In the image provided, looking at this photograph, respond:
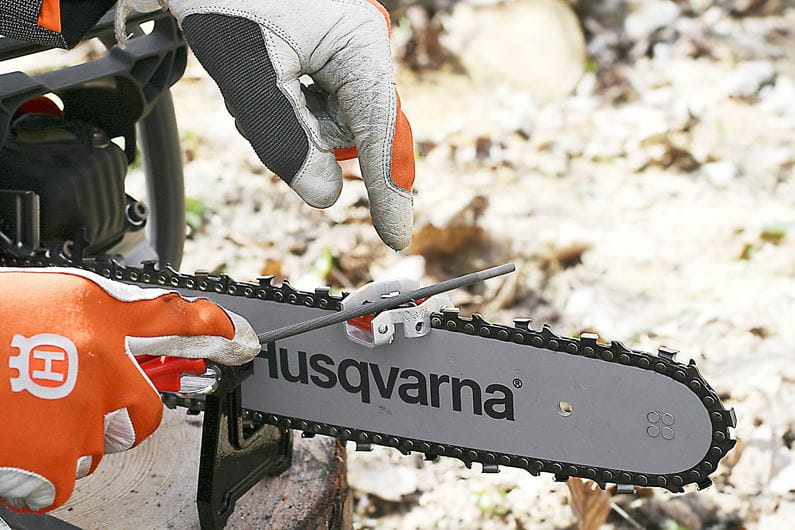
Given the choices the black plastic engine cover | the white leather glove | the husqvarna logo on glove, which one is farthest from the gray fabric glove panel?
the black plastic engine cover

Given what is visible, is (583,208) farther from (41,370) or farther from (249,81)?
(41,370)

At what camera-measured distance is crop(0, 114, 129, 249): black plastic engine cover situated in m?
1.77

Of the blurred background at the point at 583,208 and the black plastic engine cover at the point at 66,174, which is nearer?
the black plastic engine cover at the point at 66,174

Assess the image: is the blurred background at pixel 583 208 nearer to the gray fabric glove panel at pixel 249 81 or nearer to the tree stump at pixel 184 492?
the tree stump at pixel 184 492

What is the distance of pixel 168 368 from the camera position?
134cm

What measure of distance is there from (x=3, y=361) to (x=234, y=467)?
0.58 meters

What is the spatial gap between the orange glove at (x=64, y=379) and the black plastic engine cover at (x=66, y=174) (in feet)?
1.99

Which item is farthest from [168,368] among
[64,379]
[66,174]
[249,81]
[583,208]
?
[583,208]

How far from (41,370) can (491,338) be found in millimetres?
647

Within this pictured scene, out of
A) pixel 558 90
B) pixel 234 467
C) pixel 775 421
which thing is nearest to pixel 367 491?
pixel 234 467

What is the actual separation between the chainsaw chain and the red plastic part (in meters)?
0.25

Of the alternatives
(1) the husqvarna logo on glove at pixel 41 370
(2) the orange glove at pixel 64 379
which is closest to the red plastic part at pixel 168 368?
(2) the orange glove at pixel 64 379

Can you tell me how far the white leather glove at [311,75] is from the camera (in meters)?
1.27

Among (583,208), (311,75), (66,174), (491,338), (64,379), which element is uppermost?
(311,75)
